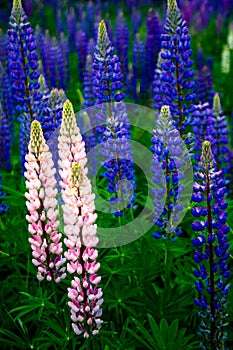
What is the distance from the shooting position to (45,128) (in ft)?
14.8

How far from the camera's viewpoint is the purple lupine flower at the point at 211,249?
336cm

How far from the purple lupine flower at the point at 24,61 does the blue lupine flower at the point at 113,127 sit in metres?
0.55

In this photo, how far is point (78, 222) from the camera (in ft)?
9.68

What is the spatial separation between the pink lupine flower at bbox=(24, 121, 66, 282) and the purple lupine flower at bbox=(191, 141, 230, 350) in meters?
0.84

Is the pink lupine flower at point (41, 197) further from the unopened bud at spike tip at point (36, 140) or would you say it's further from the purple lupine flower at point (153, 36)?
the purple lupine flower at point (153, 36)

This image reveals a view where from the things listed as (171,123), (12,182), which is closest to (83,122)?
(12,182)

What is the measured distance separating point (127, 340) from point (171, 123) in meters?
1.42

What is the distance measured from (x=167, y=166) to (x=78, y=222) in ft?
3.50

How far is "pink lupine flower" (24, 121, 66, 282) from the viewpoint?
10.1ft

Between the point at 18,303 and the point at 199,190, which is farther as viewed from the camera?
the point at 18,303

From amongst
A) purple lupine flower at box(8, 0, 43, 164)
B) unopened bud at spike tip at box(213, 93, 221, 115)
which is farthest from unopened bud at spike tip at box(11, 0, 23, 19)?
unopened bud at spike tip at box(213, 93, 221, 115)

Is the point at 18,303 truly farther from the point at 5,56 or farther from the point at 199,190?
the point at 5,56

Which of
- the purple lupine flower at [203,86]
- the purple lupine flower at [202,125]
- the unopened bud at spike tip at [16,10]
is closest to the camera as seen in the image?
the unopened bud at spike tip at [16,10]

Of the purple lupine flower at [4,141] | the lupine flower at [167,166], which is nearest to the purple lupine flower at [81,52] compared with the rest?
the purple lupine flower at [4,141]
